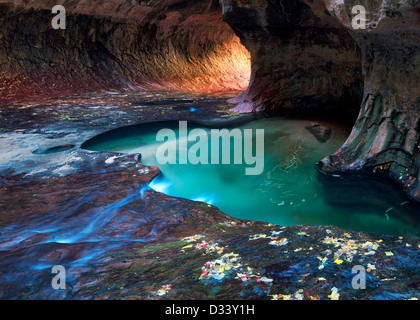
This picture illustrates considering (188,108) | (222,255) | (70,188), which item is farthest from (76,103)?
(222,255)

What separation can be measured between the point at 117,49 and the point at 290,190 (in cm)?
872

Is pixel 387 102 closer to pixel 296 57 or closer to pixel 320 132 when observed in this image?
pixel 320 132

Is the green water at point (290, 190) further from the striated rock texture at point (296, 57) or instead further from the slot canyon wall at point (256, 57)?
the striated rock texture at point (296, 57)

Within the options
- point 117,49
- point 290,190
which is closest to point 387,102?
point 290,190

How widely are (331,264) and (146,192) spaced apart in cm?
200

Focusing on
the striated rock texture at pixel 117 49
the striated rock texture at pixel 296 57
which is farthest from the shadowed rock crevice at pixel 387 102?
the striated rock texture at pixel 117 49

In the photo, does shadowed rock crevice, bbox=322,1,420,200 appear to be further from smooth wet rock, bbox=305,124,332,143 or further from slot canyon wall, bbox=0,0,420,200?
smooth wet rock, bbox=305,124,332,143

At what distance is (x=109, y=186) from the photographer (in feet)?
12.0

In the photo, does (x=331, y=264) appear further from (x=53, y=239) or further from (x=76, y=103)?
(x=76, y=103)

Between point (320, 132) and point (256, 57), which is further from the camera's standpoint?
point (256, 57)

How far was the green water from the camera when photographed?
10.8ft

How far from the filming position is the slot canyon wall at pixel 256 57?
3820 mm

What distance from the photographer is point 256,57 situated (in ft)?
23.9

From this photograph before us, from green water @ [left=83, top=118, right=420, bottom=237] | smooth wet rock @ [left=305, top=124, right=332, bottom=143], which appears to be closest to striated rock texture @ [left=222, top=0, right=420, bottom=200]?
green water @ [left=83, top=118, right=420, bottom=237]
